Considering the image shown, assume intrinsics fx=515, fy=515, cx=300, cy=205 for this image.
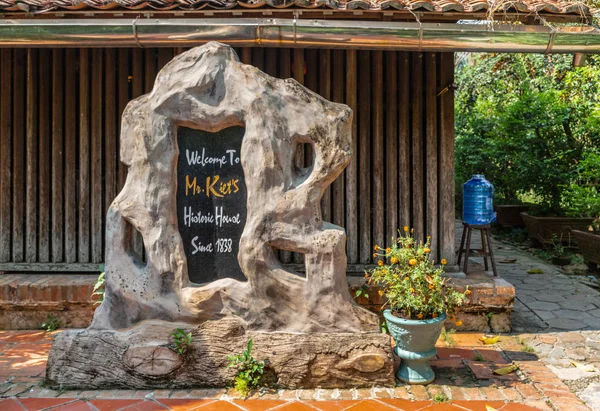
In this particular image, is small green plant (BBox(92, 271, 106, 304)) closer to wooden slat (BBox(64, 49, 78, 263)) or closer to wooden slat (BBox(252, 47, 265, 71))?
wooden slat (BBox(64, 49, 78, 263))

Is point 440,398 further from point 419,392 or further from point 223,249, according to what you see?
point 223,249

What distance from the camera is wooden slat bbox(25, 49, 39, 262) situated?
6.02m

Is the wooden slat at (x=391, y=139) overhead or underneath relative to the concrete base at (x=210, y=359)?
overhead

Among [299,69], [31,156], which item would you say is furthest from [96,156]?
[299,69]

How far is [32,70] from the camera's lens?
6.04m

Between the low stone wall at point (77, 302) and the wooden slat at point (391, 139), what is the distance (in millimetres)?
981

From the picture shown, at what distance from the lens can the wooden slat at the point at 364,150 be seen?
596cm

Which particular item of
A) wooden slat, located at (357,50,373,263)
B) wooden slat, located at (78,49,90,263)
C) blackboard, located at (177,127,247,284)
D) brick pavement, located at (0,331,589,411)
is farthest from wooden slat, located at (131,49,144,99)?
brick pavement, located at (0,331,589,411)

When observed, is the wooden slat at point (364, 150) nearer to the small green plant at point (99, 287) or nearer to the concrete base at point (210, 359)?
the concrete base at point (210, 359)

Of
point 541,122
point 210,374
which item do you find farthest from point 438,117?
point 541,122

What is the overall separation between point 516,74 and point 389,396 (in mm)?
12107

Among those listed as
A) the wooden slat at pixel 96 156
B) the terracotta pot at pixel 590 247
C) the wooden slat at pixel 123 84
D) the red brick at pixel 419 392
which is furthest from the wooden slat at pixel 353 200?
the terracotta pot at pixel 590 247

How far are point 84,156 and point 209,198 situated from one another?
2423 mm

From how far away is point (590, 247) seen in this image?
8367 mm
